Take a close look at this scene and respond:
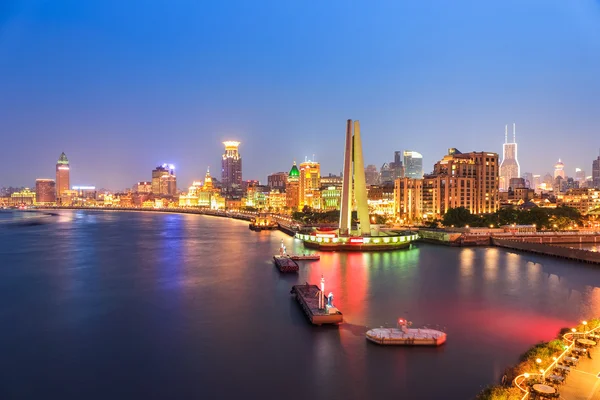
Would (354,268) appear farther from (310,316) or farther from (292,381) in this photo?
(292,381)

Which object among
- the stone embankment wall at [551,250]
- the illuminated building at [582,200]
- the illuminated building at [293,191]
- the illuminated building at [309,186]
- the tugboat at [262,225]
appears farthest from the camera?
the illuminated building at [293,191]

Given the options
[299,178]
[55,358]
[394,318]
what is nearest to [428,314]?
[394,318]

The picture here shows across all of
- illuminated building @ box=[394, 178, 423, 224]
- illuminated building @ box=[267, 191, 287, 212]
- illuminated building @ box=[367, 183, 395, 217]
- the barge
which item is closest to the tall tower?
the barge

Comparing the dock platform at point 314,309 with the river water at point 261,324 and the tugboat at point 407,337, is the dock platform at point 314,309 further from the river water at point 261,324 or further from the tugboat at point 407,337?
the tugboat at point 407,337

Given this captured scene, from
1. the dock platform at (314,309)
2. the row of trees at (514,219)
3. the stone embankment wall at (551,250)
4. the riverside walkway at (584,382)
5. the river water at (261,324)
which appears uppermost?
the row of trees at (514,219)

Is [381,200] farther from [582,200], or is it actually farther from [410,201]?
[582,200]

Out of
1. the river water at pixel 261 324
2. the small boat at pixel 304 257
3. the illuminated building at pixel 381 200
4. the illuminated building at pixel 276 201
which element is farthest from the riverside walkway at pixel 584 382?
the illuminated building at pixel 276 201

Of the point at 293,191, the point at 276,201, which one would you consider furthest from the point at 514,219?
the point at 276,201

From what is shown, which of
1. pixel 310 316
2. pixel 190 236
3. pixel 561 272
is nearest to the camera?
pixel 310 316
